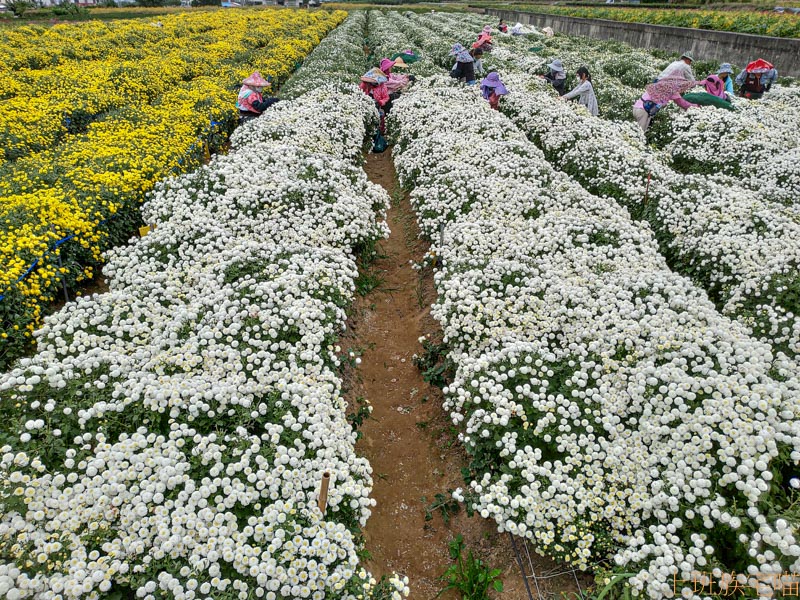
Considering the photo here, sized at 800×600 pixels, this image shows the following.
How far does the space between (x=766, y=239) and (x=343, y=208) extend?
6561 mm

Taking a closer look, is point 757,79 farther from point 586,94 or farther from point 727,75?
point 586,94

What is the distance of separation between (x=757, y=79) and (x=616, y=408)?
17.5 meters

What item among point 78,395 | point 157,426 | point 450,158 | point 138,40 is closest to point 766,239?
point 450,158

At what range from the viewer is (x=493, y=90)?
15.3 m

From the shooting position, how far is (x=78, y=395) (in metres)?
4.41

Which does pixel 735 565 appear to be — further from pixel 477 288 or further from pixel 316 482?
pixel 477 288

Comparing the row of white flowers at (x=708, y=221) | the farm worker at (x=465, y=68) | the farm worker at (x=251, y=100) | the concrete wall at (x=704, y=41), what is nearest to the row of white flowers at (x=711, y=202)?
the row of white flowers at (x=708, y=221)

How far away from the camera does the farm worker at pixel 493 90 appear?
49.6ft

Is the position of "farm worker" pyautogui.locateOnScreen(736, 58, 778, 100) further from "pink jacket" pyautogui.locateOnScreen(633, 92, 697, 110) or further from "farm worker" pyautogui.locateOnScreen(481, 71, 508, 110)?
"farm worker" pyautogui.locateOnScreen(481, 71, 508, 110)

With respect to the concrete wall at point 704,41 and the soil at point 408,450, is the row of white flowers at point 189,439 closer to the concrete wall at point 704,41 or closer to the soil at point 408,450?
the soil at point 408,450

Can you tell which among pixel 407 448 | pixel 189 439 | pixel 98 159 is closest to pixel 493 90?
pixel 98 159

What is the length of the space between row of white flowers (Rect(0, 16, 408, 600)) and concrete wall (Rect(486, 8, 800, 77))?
23428 millimetres

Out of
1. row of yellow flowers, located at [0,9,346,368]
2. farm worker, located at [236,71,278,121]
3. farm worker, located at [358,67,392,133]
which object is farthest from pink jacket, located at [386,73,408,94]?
row of yellow flowers, located at [0,9,346,368]

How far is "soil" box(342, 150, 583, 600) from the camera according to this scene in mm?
4609
